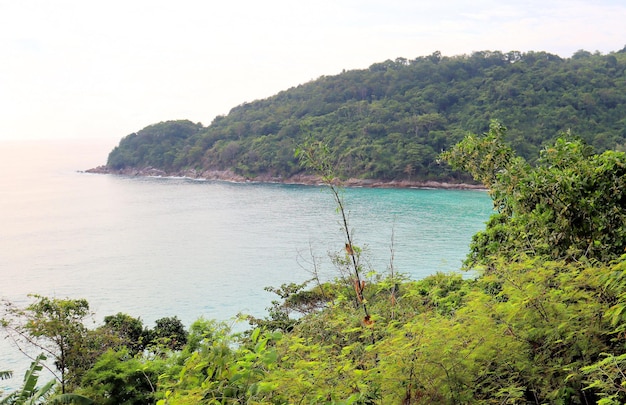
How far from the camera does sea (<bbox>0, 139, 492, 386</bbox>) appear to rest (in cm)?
2350

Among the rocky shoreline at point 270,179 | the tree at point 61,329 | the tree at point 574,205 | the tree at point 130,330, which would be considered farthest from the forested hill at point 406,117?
the tree at point 61,329

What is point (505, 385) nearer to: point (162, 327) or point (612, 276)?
point (612, 276)

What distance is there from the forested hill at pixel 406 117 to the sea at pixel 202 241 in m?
7.60

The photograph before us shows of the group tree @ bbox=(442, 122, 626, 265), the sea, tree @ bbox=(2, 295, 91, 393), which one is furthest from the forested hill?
tree @ bbox=(2, 295, 91, 393)

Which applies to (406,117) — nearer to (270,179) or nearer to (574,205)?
(270,179)

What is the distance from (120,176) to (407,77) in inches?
1982

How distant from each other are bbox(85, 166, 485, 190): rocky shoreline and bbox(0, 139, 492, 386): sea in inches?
80.4

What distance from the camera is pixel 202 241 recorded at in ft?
115

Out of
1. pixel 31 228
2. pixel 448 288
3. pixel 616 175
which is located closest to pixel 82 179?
pixel 31 228

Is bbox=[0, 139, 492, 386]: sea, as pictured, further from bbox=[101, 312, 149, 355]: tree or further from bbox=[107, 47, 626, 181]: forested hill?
bbox=[107, 47, 626, 181]: forested hill

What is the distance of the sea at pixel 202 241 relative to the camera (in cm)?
2350

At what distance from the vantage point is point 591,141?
46062 mm

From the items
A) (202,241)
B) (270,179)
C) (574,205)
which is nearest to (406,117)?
(270,179)

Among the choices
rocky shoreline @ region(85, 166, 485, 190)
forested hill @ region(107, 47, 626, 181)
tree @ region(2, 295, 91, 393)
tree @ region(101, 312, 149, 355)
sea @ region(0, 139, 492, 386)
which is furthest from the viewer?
forested hill @ region(107, 47, 626, 181)
